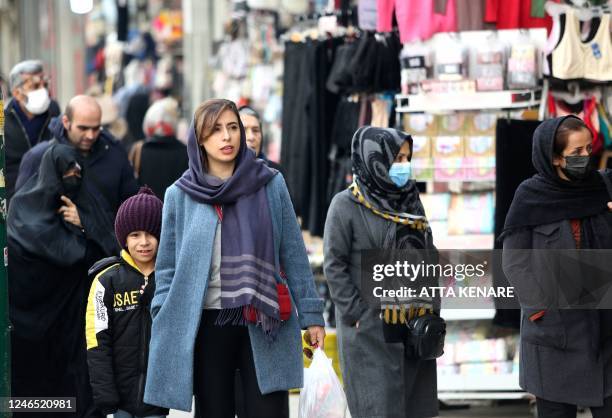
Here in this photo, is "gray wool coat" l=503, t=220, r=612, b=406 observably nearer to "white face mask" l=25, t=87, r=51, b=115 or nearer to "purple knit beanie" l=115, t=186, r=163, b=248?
"purple knit beanie" l=115, t=186, r=163, b=248

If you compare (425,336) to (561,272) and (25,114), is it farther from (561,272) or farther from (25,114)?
(25,114)

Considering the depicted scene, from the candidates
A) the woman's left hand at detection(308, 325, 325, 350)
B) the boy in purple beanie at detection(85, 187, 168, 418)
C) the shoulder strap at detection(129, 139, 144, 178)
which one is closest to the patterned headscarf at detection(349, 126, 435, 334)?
the woman's left hand at detection(308, 325, 325, 350)

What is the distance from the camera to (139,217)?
21.2ft

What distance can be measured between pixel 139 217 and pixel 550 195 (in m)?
1.86

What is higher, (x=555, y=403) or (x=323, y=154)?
(x=323, y=154)

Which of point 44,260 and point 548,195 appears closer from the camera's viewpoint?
point 548,195

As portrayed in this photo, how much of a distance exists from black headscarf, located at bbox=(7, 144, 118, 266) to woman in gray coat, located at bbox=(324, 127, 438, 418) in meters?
1.74

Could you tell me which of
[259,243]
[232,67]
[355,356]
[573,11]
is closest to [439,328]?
[355,356]

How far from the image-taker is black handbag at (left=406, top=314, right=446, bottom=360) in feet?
20.5

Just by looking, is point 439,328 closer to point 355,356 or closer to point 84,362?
point 355,356

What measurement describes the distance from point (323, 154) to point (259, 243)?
5.39 m

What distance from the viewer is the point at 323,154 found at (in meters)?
11.0

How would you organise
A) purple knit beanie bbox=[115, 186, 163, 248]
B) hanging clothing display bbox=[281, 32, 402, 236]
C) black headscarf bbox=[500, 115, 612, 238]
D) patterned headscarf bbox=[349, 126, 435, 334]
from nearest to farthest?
black headscarf bbox=[500, 115, 612, 238] < patterned headscarf bbox=[349, 126, 435, 334] < purple knit beanie bbox=[115, 186, 163, 248] < hanging clothing display bbox=[281, 32, 402, 236]

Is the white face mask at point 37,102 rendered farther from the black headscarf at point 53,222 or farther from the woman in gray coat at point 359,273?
the woman in gray coat at point 359,273
